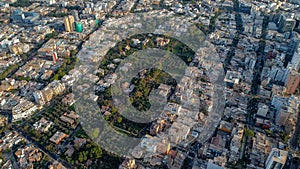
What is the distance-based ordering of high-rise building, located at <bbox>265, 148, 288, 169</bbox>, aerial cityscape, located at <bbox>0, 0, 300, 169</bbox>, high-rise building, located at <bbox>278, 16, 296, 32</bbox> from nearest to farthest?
high-rise building, located at <bbox>265, 148, 288, 169</bbox> < aerial cityscape, located at <bbox>0, 0, 300, 169</bbox> < high-rise building, located at <bbox>278, 16, 296, 32</bbox>

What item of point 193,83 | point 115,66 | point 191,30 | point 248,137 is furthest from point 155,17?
point 248,137

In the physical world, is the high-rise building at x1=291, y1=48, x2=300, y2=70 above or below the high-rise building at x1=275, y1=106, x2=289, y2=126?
above

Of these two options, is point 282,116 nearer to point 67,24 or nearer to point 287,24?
point 287,24

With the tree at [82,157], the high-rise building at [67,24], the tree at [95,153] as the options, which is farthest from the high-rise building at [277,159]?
the high-rise building at [67,24]

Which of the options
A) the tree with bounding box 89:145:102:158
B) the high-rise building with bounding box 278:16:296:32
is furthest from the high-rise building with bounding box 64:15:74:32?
the high-rise building with bounding box 278:16:296:32

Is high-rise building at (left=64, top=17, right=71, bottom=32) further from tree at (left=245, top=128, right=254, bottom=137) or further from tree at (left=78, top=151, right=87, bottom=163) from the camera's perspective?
tree at (left=245, top=128, right=254, bottom=137)
